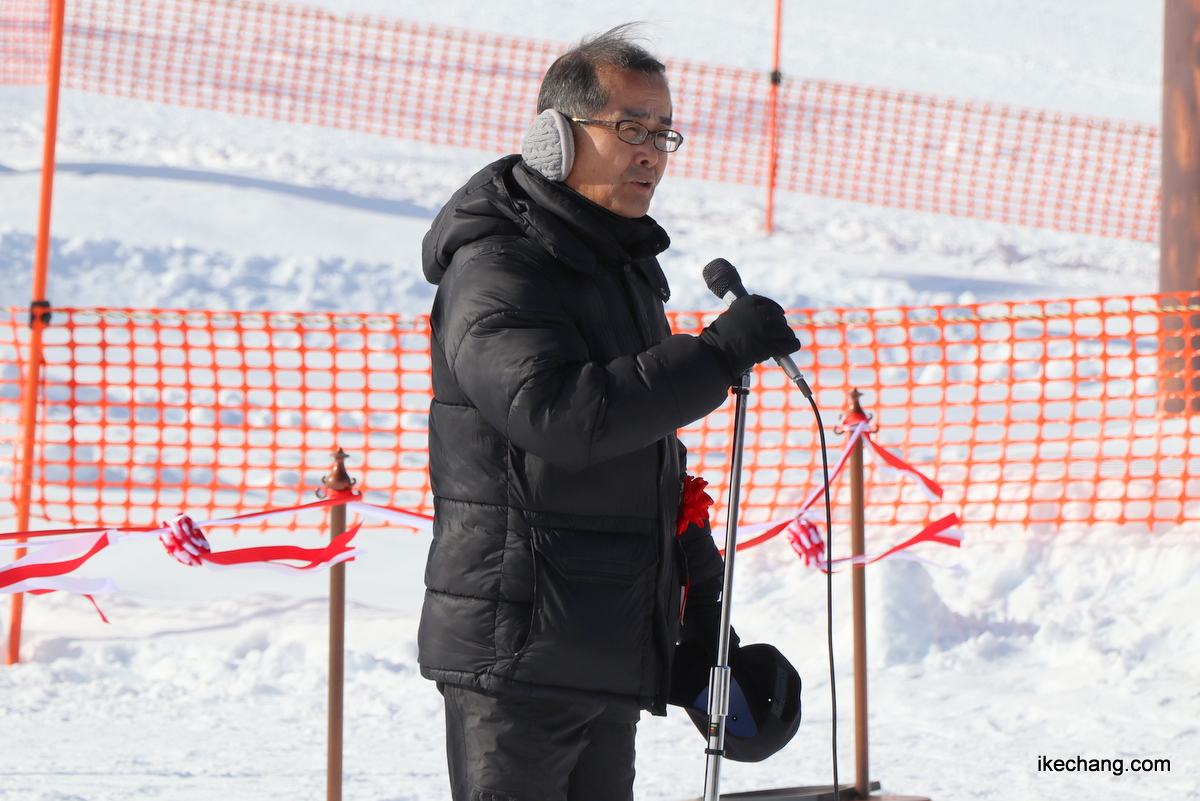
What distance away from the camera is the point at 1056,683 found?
4438mm

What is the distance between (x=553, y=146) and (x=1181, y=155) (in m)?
5.32

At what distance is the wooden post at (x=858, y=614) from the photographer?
3.61 meters

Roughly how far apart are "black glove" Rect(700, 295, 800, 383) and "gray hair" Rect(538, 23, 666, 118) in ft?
1.45

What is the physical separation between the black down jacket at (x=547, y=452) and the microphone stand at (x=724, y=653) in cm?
10

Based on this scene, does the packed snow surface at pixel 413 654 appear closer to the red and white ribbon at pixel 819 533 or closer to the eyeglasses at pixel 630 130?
the red and white ribbon at pixel 819 533

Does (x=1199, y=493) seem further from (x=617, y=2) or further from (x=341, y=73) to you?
(x=617, y=2)

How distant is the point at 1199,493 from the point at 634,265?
154 inches

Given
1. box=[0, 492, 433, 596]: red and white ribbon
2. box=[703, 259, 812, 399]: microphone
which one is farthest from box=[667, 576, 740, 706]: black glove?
box=[0, 492, 433, 596]: red and white ribbon

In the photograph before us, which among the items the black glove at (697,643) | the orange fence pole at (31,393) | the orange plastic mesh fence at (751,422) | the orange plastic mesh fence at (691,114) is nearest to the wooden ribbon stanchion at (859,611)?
the orange plastic mesh fence at (751,422)

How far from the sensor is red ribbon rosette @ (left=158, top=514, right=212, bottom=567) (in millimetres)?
3697

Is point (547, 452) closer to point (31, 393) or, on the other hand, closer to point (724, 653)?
point (724, 653)

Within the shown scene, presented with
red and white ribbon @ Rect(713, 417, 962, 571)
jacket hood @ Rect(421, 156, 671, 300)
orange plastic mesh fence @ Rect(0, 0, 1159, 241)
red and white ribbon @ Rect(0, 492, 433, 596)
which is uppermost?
orange plastic mesh fence @ Rect(0, 0, 1159, 241)

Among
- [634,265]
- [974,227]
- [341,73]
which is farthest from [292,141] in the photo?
[634,265]

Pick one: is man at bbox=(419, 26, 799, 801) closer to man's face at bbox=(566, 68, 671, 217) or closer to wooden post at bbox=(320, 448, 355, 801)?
man's face at bbox=(566, 68, 671, 217)
